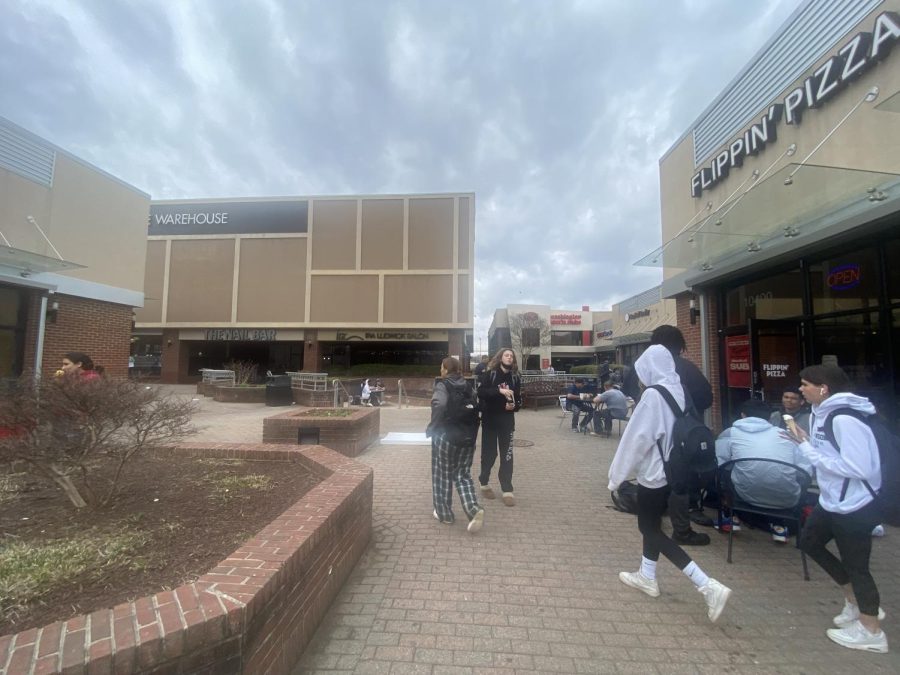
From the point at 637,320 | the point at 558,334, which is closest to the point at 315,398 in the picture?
the point at 637,320

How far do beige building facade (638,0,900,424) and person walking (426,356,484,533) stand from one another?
10.9ft

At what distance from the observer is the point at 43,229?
1085 centimetres

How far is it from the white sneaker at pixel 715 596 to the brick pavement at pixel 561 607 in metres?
0.11

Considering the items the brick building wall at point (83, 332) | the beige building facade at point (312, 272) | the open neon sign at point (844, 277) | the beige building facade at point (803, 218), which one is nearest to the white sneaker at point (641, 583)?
the beige building facade at point (803, 218)

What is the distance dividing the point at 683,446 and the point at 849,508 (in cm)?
87

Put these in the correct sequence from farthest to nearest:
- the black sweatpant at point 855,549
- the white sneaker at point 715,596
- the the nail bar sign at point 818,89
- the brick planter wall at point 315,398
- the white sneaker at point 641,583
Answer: the brick planter wall at point 315,398, the the nail bar sign at point 818,89, the white sneaker at point 641,583, the white sneaker at point 715,596, the black sweatpant at point 855,549

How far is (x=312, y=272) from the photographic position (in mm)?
27281

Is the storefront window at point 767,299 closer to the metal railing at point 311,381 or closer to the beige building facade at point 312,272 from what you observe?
the metal railing at point 311,381

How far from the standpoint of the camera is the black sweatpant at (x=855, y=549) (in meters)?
2.45

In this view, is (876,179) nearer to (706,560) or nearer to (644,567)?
(706,560)

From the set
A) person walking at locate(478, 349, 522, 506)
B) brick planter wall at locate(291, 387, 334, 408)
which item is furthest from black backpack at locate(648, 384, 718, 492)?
brick planter wall at locate(291, 387, 334, 408)

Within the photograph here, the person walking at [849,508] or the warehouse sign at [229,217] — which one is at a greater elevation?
the warehouse sign at [229,217]

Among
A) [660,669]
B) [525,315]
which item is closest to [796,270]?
[660,669]

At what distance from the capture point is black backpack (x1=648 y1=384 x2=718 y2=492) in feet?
9.48
